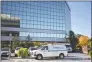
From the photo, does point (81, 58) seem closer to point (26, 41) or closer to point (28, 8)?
point (26, 41)

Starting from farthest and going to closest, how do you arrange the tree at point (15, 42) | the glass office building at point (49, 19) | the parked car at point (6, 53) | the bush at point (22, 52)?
the tree at point (15, 42)
the bush at point (22, 52)
the parked car at point (6, 53)
the glass office building at point (49, 19)

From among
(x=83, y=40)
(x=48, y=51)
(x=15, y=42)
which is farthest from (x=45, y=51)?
(x=83, y=40)

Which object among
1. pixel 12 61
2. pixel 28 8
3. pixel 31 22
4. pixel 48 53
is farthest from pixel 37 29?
pixel 48 53

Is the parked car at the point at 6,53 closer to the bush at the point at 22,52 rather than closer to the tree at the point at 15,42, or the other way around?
the tree at the point at 15,42

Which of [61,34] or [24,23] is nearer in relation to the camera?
[61,34]

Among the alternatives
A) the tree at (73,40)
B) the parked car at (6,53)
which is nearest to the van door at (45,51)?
the parked car at (6,53)

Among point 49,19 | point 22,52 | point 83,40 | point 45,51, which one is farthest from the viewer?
point 45,51

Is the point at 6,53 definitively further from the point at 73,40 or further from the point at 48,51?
the point at 73,40

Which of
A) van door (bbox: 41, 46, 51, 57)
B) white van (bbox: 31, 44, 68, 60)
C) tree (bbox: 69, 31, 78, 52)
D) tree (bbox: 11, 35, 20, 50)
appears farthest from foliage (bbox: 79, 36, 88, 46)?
tree (bbox: 11, 35, 20, 50)
